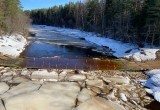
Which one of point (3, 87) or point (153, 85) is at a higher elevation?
point (3, 87)

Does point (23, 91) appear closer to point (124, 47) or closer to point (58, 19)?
point (124, 47)

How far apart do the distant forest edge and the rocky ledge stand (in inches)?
1047

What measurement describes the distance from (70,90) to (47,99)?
1.84 meters

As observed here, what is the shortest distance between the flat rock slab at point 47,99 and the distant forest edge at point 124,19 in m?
30.3

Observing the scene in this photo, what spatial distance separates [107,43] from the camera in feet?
180


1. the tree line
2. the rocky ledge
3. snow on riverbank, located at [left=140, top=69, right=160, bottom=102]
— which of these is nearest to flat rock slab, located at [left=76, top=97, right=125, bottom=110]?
the rocky ledge

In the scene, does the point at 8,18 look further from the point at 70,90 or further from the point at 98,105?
the point at 98,105

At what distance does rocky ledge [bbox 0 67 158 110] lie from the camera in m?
13.3

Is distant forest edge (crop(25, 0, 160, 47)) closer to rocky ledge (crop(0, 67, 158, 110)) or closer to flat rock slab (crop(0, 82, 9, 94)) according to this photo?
rocky ledge (crop(0, 67, 158, 110))

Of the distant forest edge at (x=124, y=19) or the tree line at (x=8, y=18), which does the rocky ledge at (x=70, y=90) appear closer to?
the distant forest edge at (x=124, y=19)

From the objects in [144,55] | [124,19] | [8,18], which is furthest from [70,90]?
[8,18]

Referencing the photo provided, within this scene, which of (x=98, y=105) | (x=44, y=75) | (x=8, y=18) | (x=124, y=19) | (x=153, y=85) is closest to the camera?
(x=98, y=105)

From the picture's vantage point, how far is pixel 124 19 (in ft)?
182

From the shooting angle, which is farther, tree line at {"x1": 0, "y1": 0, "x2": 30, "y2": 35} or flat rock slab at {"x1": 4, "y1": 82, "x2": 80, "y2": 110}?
tree line at {"x1": 0, "y1": 0, "x2": 30, "y2": 35}
